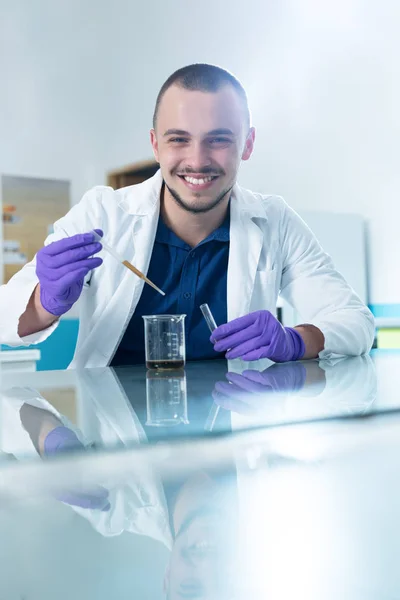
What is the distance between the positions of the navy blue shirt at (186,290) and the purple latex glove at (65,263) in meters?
0.36

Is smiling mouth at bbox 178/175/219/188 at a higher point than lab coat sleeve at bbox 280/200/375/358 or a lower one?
higher

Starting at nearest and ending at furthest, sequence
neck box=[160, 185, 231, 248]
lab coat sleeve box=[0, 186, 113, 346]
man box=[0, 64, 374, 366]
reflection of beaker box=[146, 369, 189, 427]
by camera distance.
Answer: reflection of beaker box=[146, 369, 189, 427], lab coat sleeve box=[0, 186, 113, 346], man box=[0, 64, 374, 366], neck box=[160, 185, 231, 248]

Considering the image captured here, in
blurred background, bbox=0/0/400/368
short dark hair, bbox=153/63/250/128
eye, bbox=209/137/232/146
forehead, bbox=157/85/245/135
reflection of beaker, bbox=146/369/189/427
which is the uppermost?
blurred background, bbox=0/0/400/368

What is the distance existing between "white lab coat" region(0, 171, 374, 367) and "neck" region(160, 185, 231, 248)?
0.15 feet

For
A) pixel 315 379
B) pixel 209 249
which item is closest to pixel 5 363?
pixel 209 249

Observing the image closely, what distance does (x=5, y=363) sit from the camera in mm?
3516

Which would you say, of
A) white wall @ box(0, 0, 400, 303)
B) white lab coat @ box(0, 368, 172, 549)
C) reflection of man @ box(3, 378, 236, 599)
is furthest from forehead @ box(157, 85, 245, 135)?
white wall @ box(0, 0, 400, 303)

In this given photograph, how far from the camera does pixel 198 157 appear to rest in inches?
68.4

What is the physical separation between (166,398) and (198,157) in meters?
1.05

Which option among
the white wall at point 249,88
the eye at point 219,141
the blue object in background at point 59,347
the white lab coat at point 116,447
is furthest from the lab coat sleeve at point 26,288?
the blue object in background at point 59,347

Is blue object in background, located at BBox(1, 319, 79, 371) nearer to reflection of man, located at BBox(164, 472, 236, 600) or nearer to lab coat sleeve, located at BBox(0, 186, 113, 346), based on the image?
lab coat sleeve, located at BBox(0, 186, 113, 346)

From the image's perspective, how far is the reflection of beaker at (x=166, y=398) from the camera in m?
0.64

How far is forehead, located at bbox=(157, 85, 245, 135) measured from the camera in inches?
67.2

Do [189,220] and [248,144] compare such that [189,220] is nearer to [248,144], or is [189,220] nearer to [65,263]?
[248,144]
